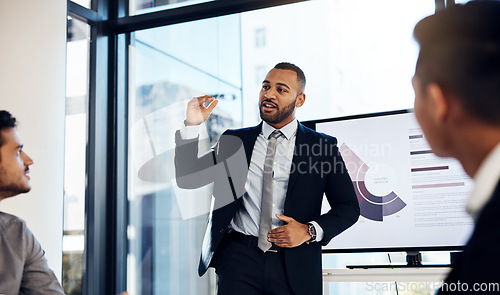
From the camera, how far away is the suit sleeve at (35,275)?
198 cm

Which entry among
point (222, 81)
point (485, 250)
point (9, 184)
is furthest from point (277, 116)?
point (485, 250)

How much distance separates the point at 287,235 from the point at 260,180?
0.36m

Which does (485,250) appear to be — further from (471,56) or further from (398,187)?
(398,187)

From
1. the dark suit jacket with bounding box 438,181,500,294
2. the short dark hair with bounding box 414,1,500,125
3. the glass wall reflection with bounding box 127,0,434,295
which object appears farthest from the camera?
the glass wall reflection with bounding box 127,0,434,295

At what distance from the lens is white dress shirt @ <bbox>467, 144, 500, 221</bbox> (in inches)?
28.4

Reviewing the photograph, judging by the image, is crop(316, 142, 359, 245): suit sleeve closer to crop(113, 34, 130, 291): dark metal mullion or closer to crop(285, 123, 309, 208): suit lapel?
crop(285, 123, 309, 208): suit lapel

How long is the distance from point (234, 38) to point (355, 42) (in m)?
0.93

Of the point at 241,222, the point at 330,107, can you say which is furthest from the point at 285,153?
the point at 330,107

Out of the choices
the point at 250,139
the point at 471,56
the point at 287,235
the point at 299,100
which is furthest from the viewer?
the point at 299,100

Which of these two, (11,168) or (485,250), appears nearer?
(485,250)

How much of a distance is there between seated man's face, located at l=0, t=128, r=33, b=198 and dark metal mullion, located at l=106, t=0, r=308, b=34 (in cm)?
226

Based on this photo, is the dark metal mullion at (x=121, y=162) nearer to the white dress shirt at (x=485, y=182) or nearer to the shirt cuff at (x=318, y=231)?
the shirt cuff at (x=318, y=231)

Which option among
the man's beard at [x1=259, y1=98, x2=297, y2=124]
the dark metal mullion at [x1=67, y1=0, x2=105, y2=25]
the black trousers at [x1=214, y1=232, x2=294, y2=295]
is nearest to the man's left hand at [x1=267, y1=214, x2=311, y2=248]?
the black trousers at [x1=214, y1=232, x2=294, y2=295]

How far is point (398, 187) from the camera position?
3.23 metres
